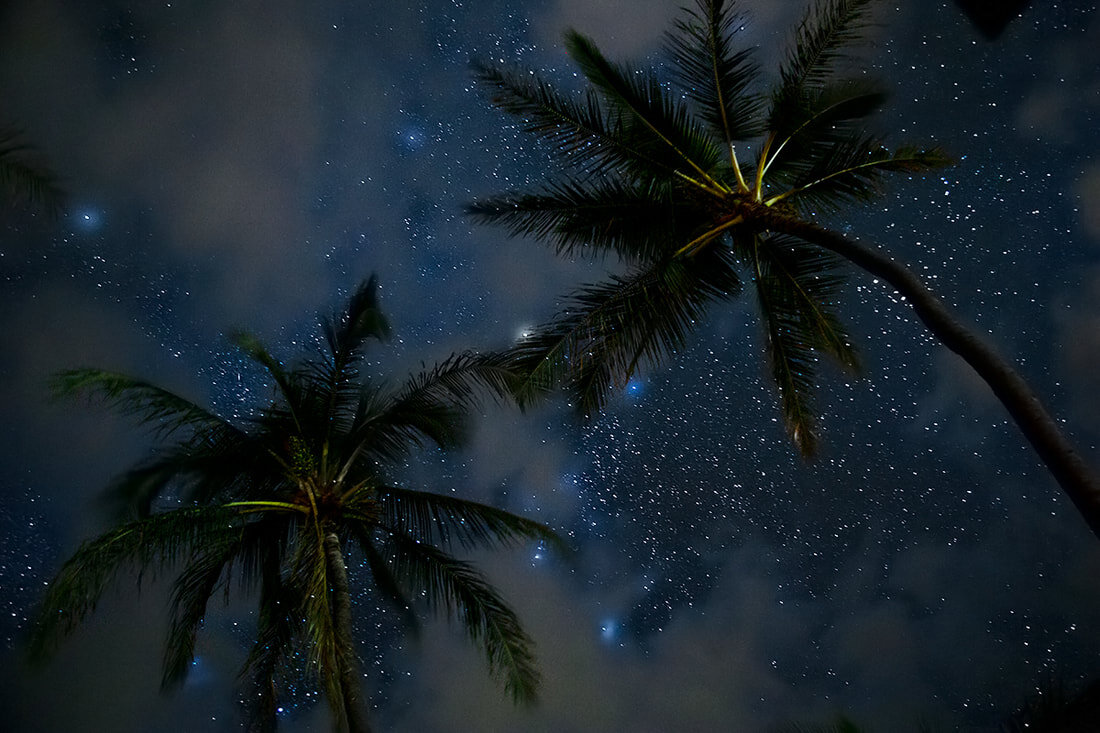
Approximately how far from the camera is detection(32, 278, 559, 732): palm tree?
8734 millimetres

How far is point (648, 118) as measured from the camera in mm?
9227

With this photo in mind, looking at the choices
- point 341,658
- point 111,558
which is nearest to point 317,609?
point 341,658

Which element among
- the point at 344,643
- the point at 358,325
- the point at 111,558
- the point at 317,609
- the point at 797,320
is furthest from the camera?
the point at 358,325

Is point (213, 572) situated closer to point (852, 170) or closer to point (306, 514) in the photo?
point (306, 514)

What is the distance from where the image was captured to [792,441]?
922 cm

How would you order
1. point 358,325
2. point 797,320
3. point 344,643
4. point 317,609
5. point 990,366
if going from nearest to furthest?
point 990,366, point 317,609, point 344,643, point 797,320, point 358,325

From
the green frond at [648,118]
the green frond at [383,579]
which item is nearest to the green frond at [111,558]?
the green frond at [383,579]

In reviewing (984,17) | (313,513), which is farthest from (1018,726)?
(313,513)

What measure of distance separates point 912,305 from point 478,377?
561 cm

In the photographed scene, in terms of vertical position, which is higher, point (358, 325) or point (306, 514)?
point (358, 325)

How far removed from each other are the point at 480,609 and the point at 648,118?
22.4 ft

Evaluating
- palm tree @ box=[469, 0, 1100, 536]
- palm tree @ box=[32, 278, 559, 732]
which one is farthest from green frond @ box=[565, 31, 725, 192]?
palm tree @ box=[32, 278, 559, 732]

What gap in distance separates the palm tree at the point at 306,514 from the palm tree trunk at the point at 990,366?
4497 mm

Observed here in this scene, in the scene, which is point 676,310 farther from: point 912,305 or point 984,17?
point 984,17
